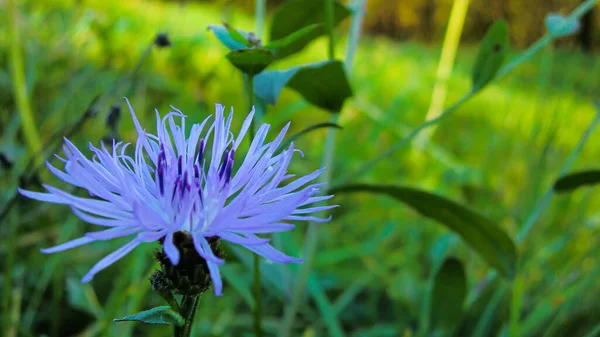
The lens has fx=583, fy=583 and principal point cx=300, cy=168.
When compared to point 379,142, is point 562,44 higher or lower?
higher

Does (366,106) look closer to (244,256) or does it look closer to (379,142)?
(379,142)

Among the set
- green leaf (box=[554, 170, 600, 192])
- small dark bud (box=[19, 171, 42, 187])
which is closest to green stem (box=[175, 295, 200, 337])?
small dark bud (box=[19, 171, 42, 187])

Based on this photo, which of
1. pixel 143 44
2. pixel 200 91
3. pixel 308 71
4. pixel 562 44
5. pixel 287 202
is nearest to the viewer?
pixel 287 202

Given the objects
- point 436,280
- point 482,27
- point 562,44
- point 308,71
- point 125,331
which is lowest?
point 125,331

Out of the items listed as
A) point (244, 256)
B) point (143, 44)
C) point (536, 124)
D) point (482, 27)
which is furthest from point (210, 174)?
point (482, 27)

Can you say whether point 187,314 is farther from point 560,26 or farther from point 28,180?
point 560,26

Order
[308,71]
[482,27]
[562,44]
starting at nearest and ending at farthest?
[308,71] < [562,44] < [482,27]

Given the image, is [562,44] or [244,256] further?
[562,44]

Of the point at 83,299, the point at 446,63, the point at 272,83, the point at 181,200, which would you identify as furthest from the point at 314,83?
the point at 446,63
